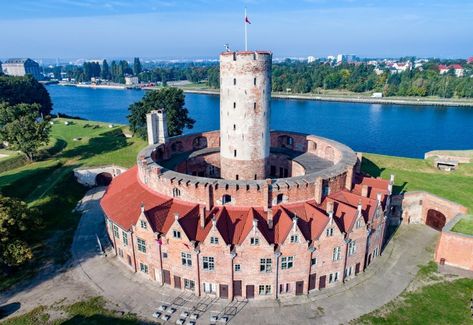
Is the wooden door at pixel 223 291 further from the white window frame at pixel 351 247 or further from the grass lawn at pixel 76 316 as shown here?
the white window frame at pixel 351 247

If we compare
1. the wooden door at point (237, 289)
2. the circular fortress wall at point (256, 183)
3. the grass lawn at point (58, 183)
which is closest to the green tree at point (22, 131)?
the grass lawn at point (58, 183)

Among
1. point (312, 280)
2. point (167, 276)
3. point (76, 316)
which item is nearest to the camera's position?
point (76, 316)

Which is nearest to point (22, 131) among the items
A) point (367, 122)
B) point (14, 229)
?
point (14, 229)

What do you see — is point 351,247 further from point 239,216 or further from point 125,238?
point 125,238

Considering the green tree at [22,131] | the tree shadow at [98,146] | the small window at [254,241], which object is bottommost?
the tree shadow at [98,146]

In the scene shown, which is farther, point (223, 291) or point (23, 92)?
point (23, 92)

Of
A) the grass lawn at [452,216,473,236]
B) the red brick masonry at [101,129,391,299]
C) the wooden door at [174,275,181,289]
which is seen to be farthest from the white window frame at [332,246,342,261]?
the wooden door at [174,275,181,289]

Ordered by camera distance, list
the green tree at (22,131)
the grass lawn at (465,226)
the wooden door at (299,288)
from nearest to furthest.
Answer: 1. the wooden door at (299,288)
2. the grass lawn at (465,226)
3. the green tree at (22,131)
